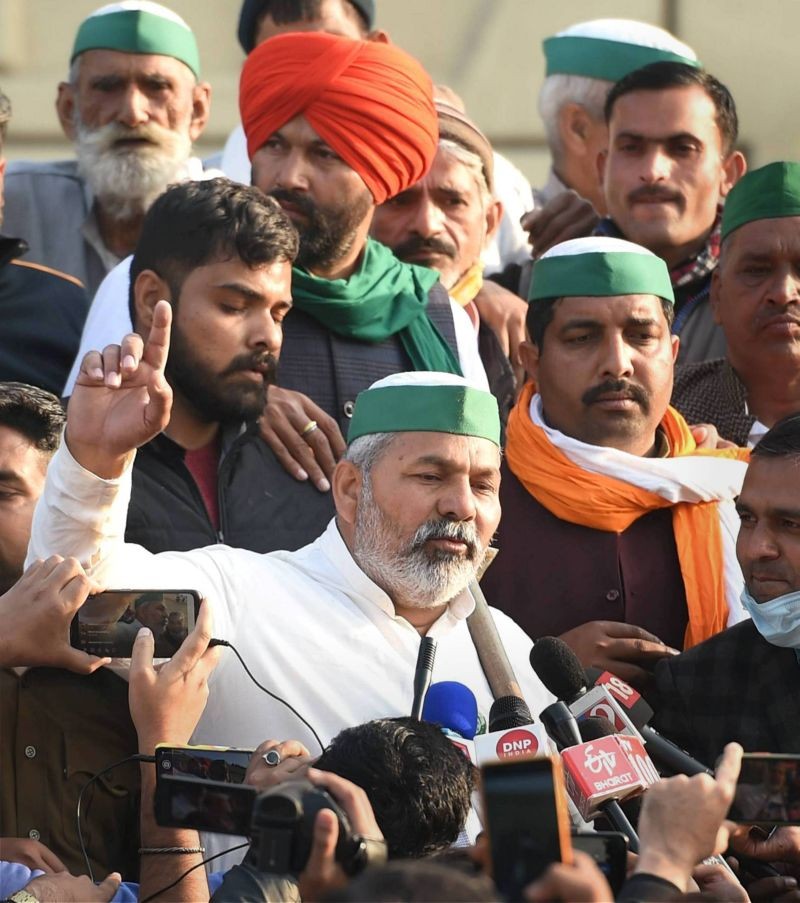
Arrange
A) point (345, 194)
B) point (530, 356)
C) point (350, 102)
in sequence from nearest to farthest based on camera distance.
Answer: point (530, 356) → point (345, 194) → point (350, 102)

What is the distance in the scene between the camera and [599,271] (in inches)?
245

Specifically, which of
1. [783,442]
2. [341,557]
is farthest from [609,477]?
[341,557]

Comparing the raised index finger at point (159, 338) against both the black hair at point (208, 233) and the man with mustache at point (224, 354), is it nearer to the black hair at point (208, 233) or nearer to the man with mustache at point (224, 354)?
the man with mustache at point (224, 354)

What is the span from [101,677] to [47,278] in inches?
80.1

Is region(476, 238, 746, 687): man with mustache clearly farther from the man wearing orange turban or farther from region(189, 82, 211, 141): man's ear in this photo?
region(189, 82, 211, 141): man's ear

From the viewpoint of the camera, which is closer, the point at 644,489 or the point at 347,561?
the point at 347,561

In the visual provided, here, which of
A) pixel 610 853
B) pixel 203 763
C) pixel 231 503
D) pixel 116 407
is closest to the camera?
pixel 610 853

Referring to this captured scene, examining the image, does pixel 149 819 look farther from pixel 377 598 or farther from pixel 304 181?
pixel 304 181

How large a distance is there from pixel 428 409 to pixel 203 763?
1541 mm

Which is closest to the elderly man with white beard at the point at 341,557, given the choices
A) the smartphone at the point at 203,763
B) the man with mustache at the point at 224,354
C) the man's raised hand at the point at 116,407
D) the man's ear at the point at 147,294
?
the man's raised hand at the point at 116,407

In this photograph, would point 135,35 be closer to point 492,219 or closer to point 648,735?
point 492,219

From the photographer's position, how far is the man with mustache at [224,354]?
5719 millimetres

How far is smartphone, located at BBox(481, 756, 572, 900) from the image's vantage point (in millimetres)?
3203

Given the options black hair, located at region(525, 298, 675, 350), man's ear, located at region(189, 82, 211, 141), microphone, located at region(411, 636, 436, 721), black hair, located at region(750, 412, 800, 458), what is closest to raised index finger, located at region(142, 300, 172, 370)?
microphone, located at region(411, 636, 436, 721)
